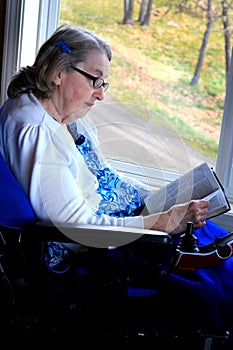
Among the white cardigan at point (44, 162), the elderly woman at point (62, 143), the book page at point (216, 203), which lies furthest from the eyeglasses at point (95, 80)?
the book page at point (216, 203)

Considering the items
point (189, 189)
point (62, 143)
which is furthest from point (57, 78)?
point (189, 189)

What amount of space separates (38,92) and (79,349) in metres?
0.82

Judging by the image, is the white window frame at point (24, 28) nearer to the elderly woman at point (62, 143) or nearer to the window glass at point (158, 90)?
the window glass at point (158, 90)

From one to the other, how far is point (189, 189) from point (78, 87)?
49 centimetres

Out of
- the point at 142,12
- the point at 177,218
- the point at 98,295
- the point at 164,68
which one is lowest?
the point at 98,295

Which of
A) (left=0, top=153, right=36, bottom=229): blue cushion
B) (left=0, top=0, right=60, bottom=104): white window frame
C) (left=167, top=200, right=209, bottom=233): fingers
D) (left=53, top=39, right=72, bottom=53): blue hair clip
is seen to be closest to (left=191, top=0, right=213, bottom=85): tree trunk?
(left=0, top=0, right=60, bottom=104): white window frame

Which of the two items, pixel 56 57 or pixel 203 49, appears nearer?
pixel 56 57

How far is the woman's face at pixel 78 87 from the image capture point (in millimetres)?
1900

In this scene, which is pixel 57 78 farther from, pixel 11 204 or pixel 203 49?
pixel 203 49

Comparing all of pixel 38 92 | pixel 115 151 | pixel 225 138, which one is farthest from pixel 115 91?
pixel 38 92

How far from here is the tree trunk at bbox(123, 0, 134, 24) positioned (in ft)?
9.25

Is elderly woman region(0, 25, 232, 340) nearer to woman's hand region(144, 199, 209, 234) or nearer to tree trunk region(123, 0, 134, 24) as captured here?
woman's hand region(144, 199, 209, 234)

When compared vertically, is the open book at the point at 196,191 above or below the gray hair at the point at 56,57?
below

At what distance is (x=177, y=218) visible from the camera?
1.86 m
